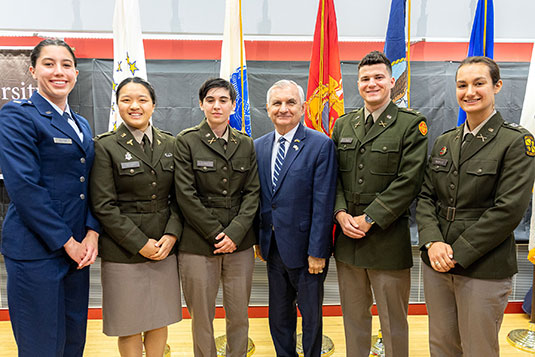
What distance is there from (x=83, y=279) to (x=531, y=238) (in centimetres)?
328

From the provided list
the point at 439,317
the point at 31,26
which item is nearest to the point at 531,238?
the point at 439,317

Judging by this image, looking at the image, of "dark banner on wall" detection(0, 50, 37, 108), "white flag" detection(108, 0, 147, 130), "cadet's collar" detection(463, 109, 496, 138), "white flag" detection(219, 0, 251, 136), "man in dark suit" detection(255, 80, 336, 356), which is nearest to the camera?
"cadet's collar" detection(463, 109, 496, 138)

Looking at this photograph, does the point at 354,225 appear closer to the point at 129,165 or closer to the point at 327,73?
the point at 129,165

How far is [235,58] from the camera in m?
2.97

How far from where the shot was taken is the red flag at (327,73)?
2.93 m

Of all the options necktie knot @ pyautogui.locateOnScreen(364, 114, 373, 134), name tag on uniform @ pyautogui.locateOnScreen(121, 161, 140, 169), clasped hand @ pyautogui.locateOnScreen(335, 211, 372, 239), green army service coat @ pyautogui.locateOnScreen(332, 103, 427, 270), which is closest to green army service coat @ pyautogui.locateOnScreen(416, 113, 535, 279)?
green army service coat @ pyautogui.locateOnScreen(332, 103, 427, 270)

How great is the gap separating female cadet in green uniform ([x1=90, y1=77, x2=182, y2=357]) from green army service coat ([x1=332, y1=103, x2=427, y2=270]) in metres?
1.03

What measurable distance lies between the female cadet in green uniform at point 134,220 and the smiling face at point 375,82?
1177 mm

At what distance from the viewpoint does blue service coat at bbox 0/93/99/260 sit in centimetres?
164

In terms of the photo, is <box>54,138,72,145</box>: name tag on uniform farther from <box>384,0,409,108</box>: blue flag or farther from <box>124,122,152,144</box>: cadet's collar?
<box>384,0,409,108</box>: blue flag

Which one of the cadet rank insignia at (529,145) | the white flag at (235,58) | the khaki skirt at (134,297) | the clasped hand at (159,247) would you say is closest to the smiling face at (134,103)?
the clasped hand at (159,247)

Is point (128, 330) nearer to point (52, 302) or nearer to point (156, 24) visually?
point (52, 302)

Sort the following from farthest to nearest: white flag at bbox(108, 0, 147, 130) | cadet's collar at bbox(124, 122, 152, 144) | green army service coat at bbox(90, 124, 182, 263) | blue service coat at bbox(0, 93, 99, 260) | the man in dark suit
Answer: white flag at bbox(108, 0, 147, 130)
the man in dark suit
cadet's collar at bbox(124, 122, 152, 144)
green army service coat at bbox(90, 124, 182, 263)
blue service coat at bbox(0, 93, 99, 260)

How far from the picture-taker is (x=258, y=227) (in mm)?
2297
